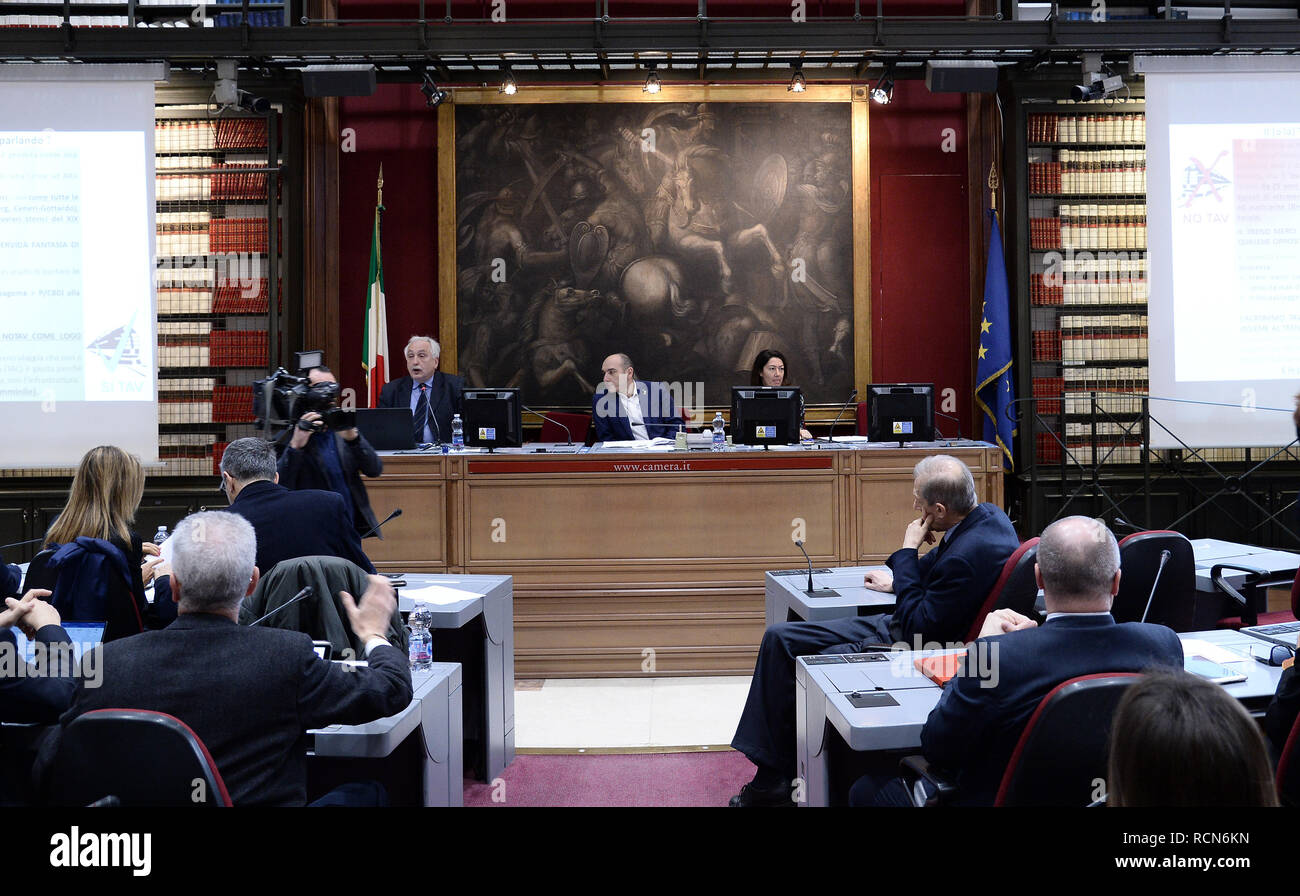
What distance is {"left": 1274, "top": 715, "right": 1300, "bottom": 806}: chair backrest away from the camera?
1919mm

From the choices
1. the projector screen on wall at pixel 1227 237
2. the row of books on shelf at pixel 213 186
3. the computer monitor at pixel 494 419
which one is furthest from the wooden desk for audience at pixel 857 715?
the row of books on shelf at pixel 213 186

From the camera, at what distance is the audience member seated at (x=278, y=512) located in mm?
3289

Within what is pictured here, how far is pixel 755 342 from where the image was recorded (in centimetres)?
809

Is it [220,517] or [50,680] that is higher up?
[220,517]

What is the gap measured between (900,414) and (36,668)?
476 centimetres

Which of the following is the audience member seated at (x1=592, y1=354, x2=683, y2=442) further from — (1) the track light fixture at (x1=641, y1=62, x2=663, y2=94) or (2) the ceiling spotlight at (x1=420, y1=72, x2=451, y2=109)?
(2) the ceiling spotlight at (x1=420, y1=72, x2=451, y2=109)

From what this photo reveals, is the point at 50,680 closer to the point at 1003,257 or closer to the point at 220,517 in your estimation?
the point at 220,517

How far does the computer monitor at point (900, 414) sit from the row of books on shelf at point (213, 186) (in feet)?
15.9

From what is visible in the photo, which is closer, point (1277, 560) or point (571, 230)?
point (1277, 560)

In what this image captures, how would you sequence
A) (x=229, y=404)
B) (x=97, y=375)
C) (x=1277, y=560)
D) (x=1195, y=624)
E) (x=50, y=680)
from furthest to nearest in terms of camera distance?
1. (x=229, y=404)
2. (x=97, y=375)
3. (x=1195, y=624)
4. (x=1277, y=560)
5. (x=50, y=680)

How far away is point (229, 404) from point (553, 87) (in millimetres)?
3493

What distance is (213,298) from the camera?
762 cm

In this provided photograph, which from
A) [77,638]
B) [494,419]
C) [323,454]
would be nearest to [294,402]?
[323,454]
